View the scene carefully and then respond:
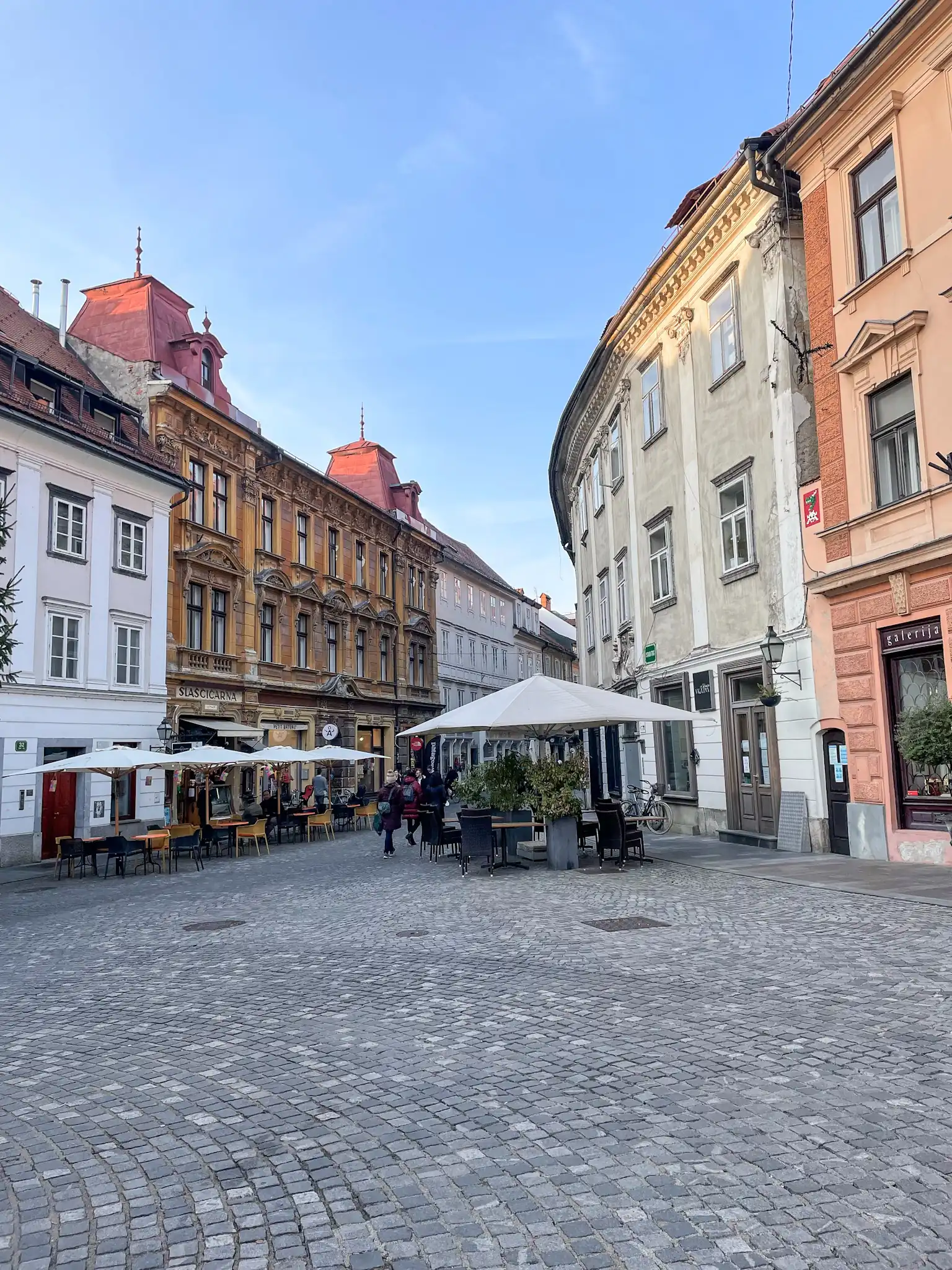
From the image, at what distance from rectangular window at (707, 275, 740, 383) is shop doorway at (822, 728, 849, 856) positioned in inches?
286

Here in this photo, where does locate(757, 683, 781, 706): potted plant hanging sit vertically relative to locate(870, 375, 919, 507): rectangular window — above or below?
below

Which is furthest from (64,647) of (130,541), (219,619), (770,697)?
(770,697)

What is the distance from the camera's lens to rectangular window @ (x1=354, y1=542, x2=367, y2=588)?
41594 millimetres

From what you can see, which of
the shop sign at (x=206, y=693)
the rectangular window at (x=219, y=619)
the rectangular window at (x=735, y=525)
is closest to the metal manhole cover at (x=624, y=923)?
the rectangular window at (x=735, y=525)

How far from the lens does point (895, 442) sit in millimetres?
14289

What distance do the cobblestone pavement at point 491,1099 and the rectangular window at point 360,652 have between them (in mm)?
31109

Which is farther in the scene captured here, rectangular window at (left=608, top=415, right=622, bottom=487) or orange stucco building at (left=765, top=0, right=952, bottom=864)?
rectangular window at (left=608, top=415, right=622, bottom=487)

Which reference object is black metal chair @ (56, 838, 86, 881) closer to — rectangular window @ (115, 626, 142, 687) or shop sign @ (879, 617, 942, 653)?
rectangular window @ (115, 626, 142, 687)

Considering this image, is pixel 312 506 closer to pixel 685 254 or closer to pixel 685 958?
pixel 685 254

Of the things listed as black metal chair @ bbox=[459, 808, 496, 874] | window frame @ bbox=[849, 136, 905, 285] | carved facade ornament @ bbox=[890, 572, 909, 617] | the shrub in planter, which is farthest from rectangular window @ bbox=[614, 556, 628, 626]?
the shrub in planter

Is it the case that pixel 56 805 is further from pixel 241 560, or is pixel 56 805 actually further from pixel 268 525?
pixel 268 525

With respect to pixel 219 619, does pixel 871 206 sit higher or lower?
higher

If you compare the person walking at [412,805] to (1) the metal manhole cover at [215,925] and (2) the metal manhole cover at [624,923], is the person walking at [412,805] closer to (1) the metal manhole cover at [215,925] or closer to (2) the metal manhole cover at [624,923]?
(1) the metal manhole cover at [215,925]

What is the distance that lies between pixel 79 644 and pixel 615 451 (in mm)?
14619
